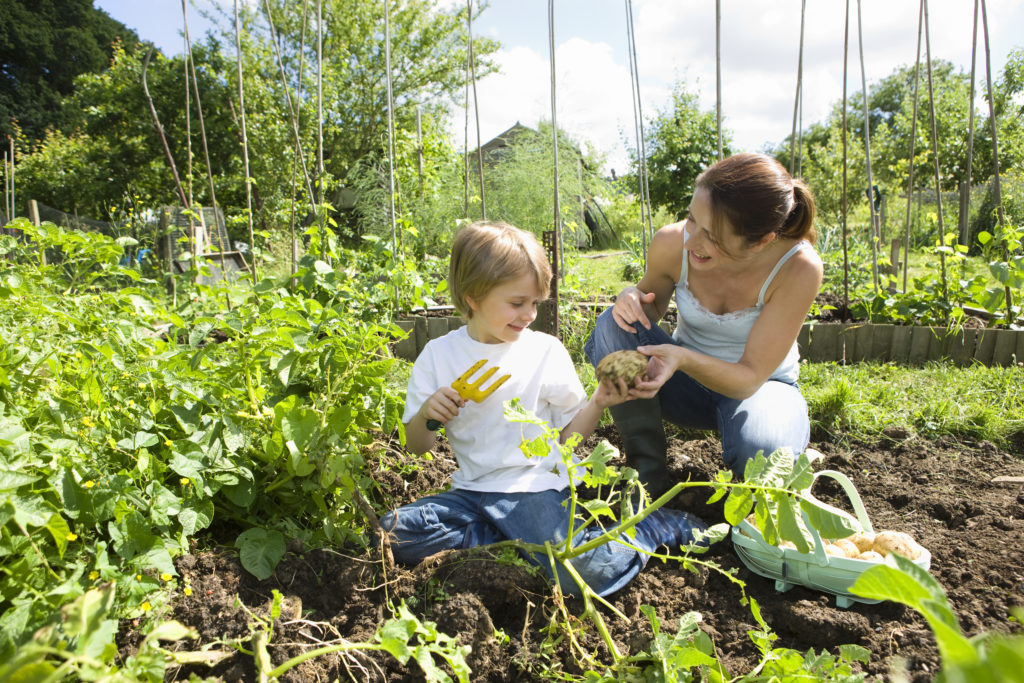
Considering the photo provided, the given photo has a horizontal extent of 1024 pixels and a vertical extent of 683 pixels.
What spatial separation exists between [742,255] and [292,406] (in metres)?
1.18

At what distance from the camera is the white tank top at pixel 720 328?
6.26ft

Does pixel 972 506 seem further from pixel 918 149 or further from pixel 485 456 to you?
pixel 918 149

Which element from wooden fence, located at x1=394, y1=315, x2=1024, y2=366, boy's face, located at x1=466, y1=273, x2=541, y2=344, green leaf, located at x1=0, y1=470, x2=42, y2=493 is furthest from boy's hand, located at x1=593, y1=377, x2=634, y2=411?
wooden fence, located at x1=394, y1=315, x2=1024, y2=366

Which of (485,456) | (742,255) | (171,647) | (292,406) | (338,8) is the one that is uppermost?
(338,8)

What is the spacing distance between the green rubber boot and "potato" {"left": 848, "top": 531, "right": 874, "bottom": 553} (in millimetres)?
558

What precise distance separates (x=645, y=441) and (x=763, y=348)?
432 millimetres

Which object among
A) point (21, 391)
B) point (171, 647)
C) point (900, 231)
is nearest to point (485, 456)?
point (171, 647)

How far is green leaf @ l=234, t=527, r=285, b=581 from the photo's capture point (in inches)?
51.0

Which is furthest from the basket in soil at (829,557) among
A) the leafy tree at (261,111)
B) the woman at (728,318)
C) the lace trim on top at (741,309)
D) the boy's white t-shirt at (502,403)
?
the leafy tree at (261,111)

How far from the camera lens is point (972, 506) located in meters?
1.74

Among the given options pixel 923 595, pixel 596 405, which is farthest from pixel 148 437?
pixel 923 595

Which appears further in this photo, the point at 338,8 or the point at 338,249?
the point at 338,8

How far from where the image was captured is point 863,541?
4.83 feet

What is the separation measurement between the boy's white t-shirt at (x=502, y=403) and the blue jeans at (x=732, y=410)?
34 cm
